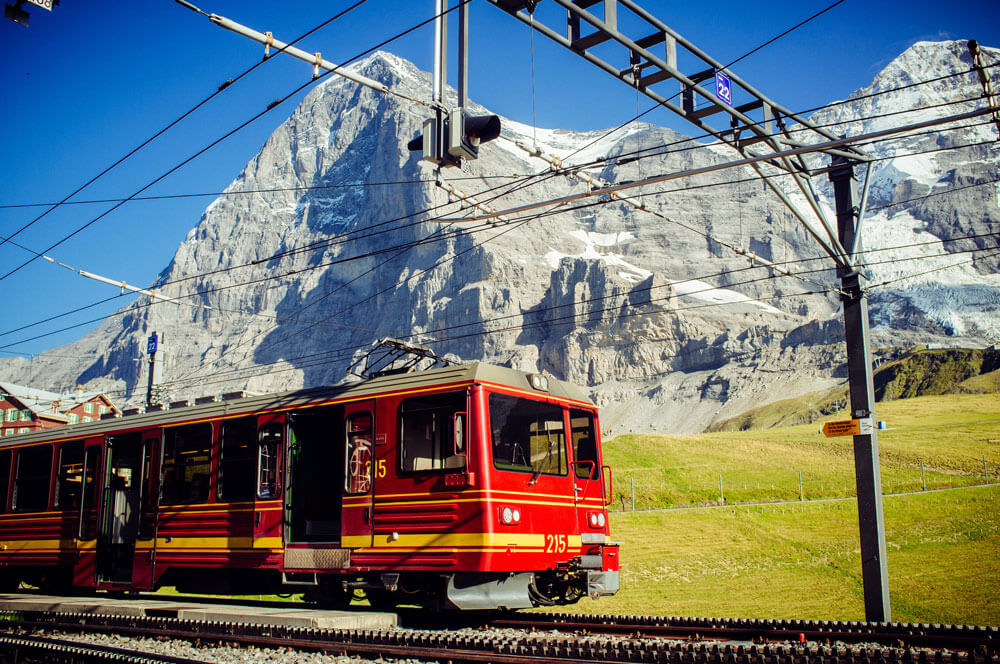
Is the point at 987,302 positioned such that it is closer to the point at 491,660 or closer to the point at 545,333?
the point at 545,333

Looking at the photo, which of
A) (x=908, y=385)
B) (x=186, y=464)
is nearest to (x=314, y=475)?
(x=186, y=464)

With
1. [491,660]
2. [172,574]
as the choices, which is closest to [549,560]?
[491,660]

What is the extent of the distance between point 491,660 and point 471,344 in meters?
185

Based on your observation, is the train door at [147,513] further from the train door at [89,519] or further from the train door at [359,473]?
the train door at [359,473]

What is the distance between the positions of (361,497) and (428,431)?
1.65 m

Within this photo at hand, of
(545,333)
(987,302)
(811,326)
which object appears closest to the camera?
(811,326)

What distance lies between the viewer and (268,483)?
46.5ft

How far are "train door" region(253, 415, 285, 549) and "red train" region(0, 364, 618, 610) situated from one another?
0.03 meters

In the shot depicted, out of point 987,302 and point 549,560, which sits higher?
point 987,302

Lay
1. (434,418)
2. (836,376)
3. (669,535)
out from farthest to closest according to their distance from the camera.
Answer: (836,376), (669,535), (434,418)

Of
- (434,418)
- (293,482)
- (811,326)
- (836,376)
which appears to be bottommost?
(293,482)

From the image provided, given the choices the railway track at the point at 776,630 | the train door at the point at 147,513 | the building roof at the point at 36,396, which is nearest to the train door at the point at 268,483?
the train door at the point at 147,513

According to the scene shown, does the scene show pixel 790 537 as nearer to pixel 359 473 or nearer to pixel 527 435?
pixel 527 435

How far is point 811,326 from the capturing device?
165000 mm
